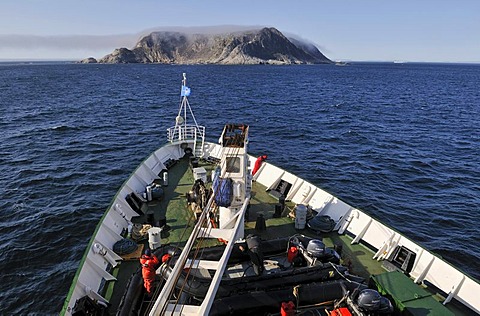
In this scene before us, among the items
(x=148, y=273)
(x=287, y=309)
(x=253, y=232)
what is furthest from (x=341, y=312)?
(x=253, y=232)

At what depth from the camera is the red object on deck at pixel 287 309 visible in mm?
9648

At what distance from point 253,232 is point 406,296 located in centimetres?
764

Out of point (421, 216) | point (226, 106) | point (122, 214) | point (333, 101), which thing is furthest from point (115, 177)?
point (333, 101)

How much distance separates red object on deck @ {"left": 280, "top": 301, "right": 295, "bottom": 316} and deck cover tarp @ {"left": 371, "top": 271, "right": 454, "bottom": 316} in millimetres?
3170

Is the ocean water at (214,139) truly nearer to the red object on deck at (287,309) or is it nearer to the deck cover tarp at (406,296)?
the red object on deck at (287,309)

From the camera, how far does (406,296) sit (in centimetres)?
1033

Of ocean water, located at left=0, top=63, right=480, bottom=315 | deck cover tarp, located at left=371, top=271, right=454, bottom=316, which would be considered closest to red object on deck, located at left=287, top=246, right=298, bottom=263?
deck cover tarp, located at left=371, top=271, right=454, bottom=316

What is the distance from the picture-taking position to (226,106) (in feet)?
247

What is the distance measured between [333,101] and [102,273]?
82.5 m

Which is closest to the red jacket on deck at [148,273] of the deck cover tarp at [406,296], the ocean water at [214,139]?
the deck cover tarp at [406,296]

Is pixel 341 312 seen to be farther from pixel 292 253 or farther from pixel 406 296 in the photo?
pixel 292 253

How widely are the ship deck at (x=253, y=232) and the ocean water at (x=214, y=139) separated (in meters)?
6.67

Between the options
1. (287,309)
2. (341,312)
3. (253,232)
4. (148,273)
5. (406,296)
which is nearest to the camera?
(341,312)

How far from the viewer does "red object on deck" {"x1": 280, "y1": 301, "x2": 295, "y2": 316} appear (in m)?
9.65
